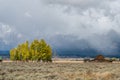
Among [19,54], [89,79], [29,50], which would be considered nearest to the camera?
[89,79]

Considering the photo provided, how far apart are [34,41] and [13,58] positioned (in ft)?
62.1

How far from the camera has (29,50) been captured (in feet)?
428

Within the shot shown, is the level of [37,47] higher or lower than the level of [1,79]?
higher

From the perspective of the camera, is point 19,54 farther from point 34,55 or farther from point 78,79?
point 78,79

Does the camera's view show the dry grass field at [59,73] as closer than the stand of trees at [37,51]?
Yes

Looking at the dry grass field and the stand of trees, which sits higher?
the stand of trees

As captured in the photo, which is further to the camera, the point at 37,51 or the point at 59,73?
the point at 37,51

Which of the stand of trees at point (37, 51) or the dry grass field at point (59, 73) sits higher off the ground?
the stand of trees at point (37, 51)

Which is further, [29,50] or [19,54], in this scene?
[19,54]

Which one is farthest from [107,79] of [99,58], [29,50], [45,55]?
[29,50]

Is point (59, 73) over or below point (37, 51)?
below

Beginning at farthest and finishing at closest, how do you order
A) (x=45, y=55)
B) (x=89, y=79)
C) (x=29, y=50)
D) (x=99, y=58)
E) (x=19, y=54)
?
(x=19, y=54), (x=29, y=50), (x=45, y=55), (x=99, y=58), (x=89, y=79)

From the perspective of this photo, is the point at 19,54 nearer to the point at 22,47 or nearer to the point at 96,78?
the point at 22,47

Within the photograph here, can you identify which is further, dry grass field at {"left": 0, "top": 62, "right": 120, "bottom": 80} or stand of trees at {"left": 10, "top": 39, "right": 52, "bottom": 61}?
stand of trees at {"left": 10, "top": 39, "right": 52, "bottom": 61}
